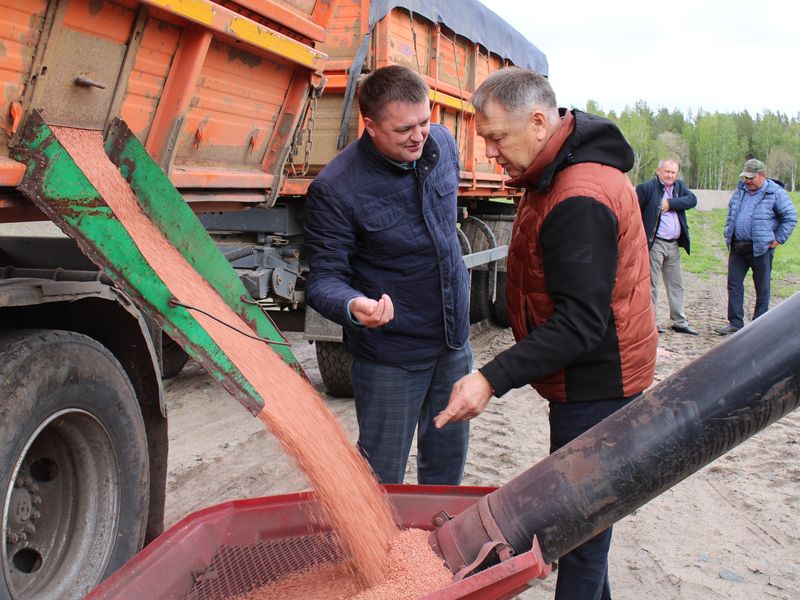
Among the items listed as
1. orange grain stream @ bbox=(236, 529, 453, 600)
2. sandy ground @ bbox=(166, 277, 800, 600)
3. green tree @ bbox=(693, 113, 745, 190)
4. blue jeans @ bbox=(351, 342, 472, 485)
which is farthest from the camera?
green tree @ bbox=(693, 113, 745, 190)

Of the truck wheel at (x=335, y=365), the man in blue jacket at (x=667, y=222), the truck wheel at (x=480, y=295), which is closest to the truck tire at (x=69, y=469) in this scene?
the truck wheel at (x=335, y=365)

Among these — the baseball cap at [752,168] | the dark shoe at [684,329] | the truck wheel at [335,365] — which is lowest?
the truck wheel at [335,365]

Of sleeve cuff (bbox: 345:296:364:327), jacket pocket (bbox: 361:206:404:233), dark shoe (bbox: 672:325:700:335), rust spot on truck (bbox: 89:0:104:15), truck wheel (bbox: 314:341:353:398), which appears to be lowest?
truck wheel (bbox: 314:341:353:398)

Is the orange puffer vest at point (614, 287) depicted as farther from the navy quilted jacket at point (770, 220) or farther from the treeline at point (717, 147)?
the treeline at point (717, 147)

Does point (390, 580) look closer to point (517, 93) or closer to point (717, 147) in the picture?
point (517, 93)

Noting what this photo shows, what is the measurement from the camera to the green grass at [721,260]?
13.5 m

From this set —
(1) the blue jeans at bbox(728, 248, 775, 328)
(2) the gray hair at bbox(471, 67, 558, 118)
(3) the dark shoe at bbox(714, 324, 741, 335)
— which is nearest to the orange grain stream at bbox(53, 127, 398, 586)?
(2) the gray hair at bbox(471, 67, 558, 118)

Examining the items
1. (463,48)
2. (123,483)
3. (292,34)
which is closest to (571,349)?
(123,483)

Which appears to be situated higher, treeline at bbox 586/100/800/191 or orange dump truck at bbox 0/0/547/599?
treeline at bbox 586/100/800/191

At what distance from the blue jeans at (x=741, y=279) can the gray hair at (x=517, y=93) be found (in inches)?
279

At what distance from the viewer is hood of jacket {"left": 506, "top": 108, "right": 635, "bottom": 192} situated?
207cm

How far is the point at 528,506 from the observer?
1.85 metres

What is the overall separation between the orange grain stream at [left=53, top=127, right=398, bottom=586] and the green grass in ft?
35.8

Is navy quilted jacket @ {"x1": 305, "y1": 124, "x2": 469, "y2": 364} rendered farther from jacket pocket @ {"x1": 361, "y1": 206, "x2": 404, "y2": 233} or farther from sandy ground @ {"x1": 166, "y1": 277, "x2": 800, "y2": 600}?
sandy ground @ {"x1": 166, "y1": 277, "x2": 800, "y2": 600}
